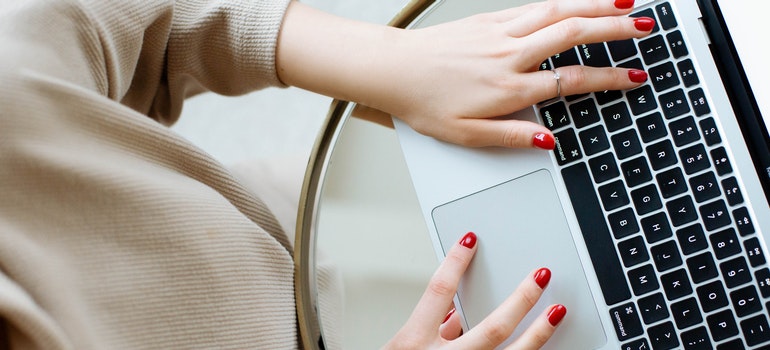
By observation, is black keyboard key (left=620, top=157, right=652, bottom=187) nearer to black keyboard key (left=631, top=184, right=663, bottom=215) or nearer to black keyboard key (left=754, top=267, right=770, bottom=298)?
black keyboard key (left=631, top=184, right=663, bottom=215)

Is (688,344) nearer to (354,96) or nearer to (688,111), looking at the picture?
(688,111)

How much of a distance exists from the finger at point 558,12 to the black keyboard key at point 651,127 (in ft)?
0.29

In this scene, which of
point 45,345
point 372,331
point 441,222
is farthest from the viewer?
point 372,331

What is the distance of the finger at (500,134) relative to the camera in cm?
51

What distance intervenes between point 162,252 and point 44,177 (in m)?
0.11

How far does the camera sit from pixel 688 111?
49 cm

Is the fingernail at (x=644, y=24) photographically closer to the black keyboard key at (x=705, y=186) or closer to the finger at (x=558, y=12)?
the finger at (x=558, y=12)

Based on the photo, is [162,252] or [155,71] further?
[155,71]

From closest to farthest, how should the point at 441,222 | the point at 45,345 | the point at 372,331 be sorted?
the point at 45,345, the point at 441,222, the point at 372,331

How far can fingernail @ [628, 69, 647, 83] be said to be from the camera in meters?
0.50

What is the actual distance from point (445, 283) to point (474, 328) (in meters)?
0.04

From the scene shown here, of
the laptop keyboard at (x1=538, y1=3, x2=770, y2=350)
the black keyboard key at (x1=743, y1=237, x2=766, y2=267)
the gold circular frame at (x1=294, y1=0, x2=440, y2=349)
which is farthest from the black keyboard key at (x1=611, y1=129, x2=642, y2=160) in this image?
the gold circular frame at (x1=294, y1=0, x2=440, y2=349)

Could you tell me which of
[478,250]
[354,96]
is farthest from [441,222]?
[354,96]

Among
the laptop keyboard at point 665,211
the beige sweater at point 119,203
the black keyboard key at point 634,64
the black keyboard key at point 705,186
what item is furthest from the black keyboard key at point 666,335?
the beige sweater at point 119,203
